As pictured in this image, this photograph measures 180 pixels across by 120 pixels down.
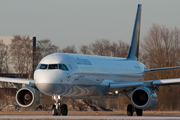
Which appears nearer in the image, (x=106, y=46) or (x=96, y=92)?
(x=96, y=92)

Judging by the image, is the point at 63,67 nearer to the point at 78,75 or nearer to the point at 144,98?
the point at 78,75

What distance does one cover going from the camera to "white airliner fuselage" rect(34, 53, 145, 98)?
24516 millimetres

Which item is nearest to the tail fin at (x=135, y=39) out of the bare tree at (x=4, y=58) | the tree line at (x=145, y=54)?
the tree line at (x=145, y=54)

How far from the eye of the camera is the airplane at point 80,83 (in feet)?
81.2

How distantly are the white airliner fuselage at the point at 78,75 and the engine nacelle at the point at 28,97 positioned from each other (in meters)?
1.66

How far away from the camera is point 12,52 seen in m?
77.4

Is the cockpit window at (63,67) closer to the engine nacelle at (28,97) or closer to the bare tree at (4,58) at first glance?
the engine nacelle at (28,97)

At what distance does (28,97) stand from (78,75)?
370 centimetres

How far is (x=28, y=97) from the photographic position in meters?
27.3

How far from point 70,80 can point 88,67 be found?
262 centimetres

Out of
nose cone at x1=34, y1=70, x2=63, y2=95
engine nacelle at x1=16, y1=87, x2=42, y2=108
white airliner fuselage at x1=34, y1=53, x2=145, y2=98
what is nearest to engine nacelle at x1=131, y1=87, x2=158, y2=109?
white airliner fuselage at x1=34, y1=53, x2=145, y2=98

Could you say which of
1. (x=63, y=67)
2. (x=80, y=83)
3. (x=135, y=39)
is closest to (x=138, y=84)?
(x=80, y=83)

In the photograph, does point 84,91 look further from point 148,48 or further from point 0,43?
point 0,43

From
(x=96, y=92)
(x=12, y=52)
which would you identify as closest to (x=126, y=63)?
(x=96, y=92)
